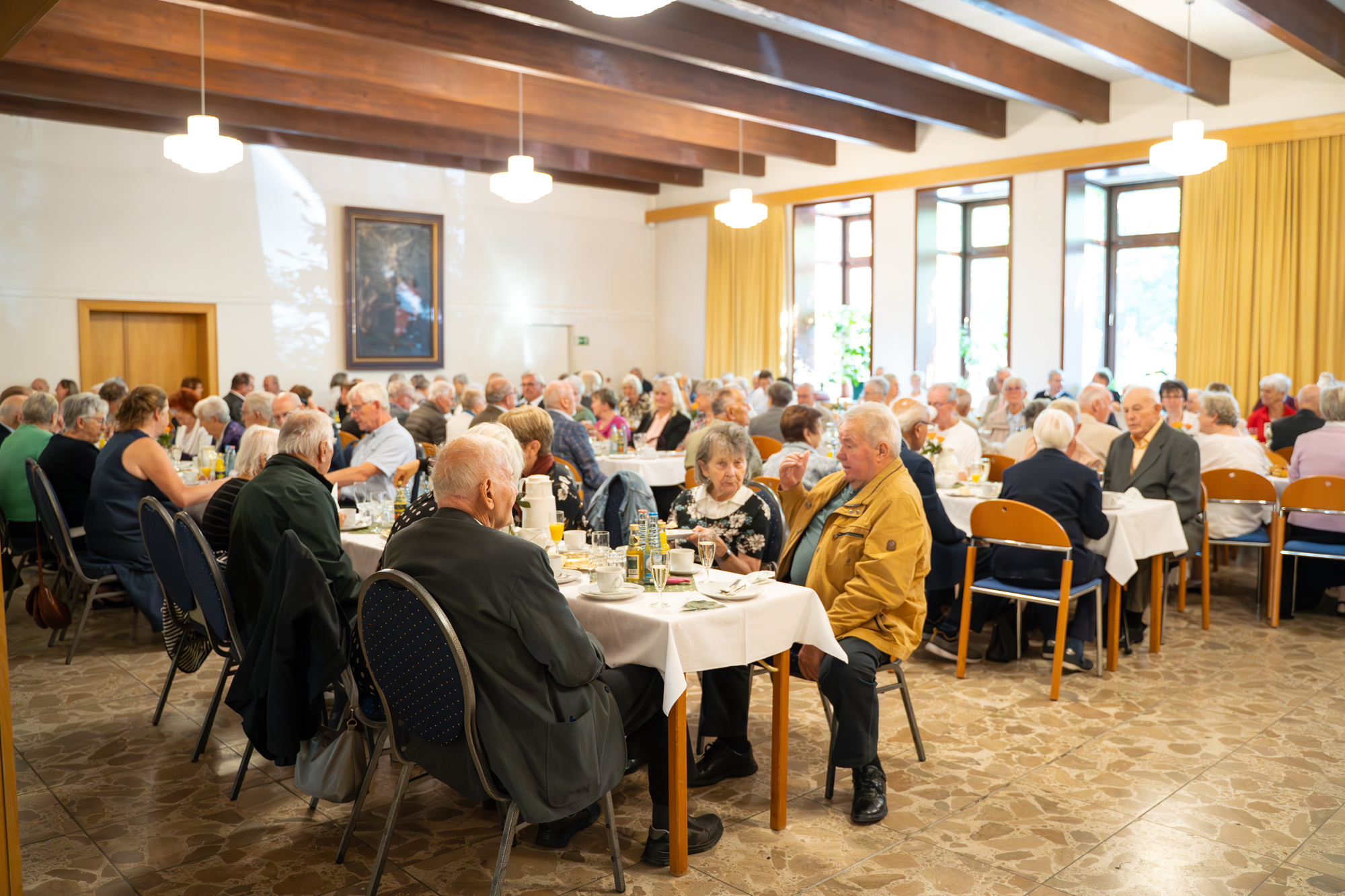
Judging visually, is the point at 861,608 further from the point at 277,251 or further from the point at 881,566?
the point at 277,251

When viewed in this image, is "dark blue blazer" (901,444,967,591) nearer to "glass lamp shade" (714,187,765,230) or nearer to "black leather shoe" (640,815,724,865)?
"black leather shoe" (640,815,724,865)

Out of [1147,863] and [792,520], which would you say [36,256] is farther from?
[1147,863]

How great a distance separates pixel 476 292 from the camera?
1496cm

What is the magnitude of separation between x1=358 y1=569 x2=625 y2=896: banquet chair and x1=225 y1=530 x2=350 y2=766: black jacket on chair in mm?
486

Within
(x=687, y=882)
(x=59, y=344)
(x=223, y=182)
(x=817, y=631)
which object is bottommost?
(x=687, y=882)

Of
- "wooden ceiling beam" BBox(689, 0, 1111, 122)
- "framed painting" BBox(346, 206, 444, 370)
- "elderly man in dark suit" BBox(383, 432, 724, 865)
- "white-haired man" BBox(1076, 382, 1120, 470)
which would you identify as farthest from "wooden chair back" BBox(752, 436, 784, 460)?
"framed painting" BBox(346, 206, 444, 370)

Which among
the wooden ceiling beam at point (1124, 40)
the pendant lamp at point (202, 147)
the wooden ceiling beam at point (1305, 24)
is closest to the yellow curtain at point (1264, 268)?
the wooden ceiling beam at point (1124, 40)

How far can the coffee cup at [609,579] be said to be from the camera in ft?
10.1

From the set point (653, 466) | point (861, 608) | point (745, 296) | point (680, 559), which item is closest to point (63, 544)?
point (680, 559)

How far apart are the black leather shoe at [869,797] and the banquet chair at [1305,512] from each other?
3550 millimetres

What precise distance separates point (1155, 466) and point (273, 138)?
11301 mm

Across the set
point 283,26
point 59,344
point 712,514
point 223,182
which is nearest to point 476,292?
point 223,182

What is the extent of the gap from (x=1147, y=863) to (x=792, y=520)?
67.0 inches

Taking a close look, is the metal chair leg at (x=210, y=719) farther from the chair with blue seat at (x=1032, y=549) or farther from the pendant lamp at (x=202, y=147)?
the pendant lamp at (x=202, y=147)
